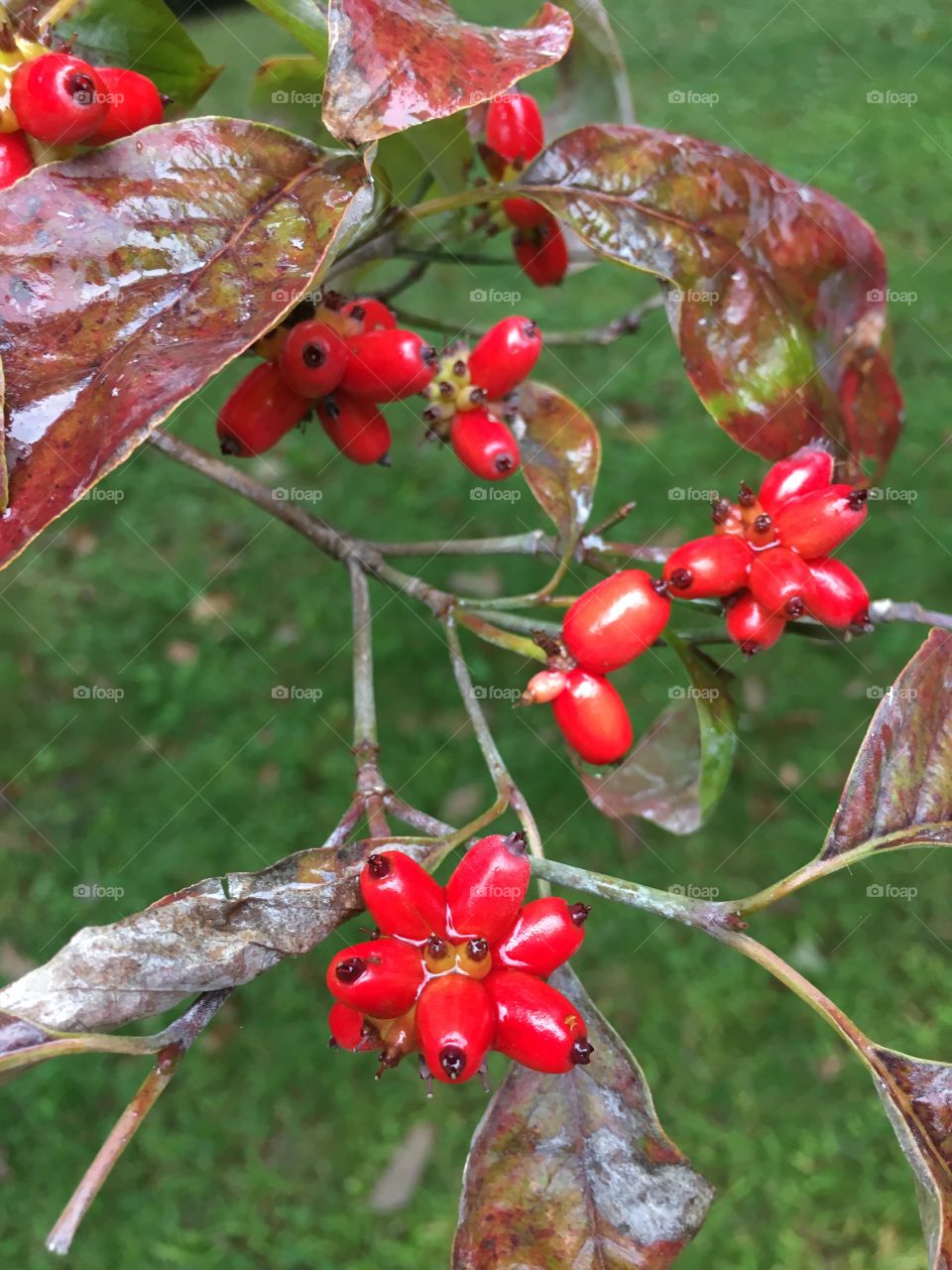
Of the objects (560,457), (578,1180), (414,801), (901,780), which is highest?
(560,457)

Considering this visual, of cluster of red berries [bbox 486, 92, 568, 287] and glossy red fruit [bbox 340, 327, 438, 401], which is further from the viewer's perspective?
cluster of red berries [bbox 486, 92, 568, 287]

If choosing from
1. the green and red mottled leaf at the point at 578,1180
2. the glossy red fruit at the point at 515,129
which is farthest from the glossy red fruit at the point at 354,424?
the green and red mottled leaf at the point at 578,1180

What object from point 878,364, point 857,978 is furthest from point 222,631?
point 878,364

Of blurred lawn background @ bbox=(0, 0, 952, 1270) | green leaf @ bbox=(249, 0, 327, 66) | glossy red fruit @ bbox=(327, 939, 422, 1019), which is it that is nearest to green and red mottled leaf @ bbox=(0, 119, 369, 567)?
green leaf @ bbox=(249, 0, 327, 66)

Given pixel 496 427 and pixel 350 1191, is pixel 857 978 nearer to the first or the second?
pixel 350 1191

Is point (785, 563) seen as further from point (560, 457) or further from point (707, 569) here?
point (560, 457)

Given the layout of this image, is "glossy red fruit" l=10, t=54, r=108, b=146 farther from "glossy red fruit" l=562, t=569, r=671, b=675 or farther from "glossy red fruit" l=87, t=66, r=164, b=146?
"glossy red fruit" l=562, t=569, r=671, b=675

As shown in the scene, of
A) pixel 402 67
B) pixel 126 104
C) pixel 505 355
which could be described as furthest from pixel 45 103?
pixel 505 355
